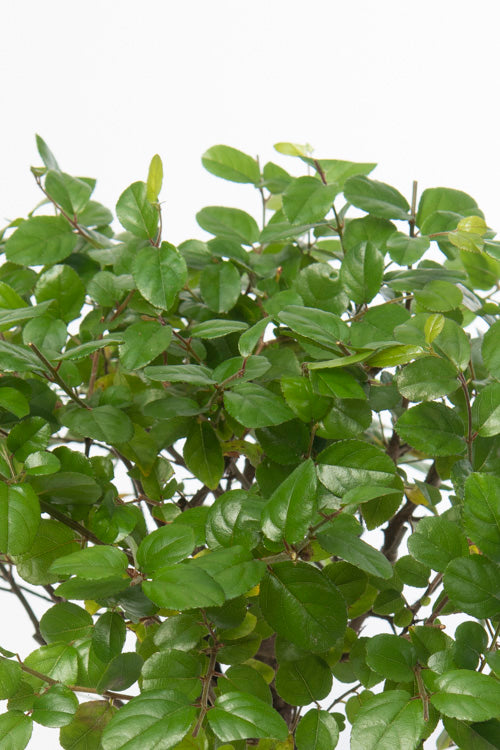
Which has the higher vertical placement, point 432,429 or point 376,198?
point 376,198

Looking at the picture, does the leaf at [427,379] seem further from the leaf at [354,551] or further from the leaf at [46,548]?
the leaf at [46,548]

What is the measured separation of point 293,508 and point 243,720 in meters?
0.12

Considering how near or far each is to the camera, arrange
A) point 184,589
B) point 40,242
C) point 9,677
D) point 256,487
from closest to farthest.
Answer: point 184,589
point 9,677
point 256,487
point 40,242

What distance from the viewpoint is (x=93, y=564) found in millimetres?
444

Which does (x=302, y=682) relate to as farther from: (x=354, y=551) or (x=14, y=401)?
(x=14, y=401)

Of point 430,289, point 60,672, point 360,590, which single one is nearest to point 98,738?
point 60,672

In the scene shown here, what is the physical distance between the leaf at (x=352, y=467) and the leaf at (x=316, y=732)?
0.17 meters

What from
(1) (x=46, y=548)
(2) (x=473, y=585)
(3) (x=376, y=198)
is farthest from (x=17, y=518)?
(3) (x=376, y=198)

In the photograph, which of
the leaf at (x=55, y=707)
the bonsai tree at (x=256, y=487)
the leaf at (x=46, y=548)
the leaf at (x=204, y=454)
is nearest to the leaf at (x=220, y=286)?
the bonsai tree at (x=256, y=487)

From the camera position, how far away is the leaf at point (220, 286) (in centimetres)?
68

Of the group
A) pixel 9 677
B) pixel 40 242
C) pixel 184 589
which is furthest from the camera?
pixel 40 242

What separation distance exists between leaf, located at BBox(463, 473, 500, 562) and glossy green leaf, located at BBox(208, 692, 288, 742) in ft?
0.52

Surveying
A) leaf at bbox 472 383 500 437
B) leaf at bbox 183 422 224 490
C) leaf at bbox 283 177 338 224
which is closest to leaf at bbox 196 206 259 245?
leaf at bbox 283 177 338 224

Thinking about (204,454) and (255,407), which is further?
(204,454)
